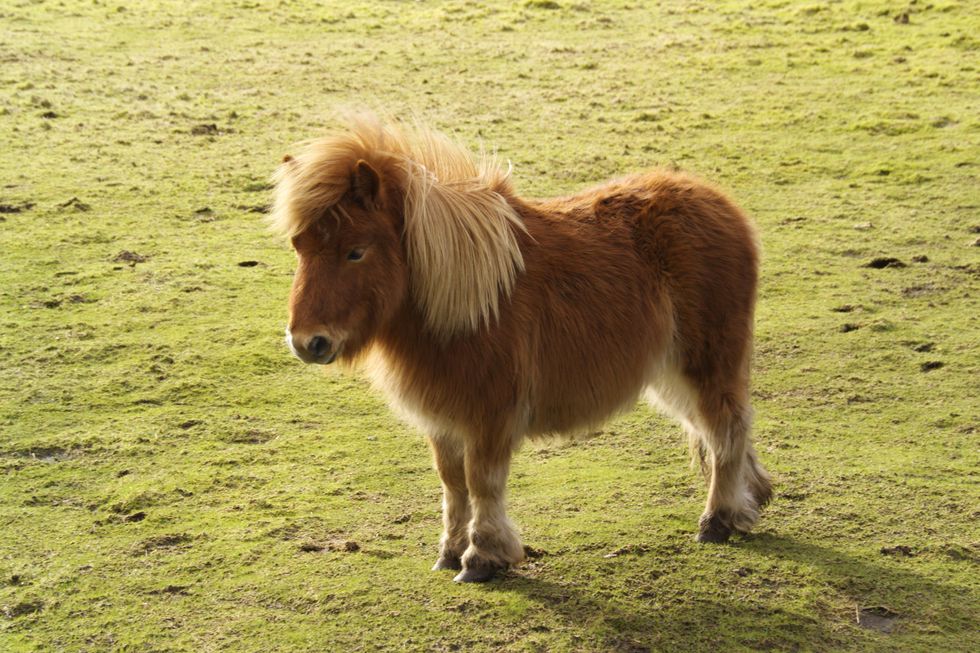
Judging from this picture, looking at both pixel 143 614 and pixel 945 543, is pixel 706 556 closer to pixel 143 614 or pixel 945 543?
pixel 945 543

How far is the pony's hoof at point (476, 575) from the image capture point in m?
4.73

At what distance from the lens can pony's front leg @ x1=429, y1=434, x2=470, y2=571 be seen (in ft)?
16.0

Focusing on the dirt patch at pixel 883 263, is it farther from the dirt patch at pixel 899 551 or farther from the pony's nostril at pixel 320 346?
the pony's nostril at pixel 320 346

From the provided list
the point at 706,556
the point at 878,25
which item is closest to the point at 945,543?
the point at 706,556

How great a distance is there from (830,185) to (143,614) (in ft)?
23.2

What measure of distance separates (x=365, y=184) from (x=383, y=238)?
212 millimetres

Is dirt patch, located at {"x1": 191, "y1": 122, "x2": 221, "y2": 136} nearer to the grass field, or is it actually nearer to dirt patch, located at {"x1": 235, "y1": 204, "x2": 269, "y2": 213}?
the grass field

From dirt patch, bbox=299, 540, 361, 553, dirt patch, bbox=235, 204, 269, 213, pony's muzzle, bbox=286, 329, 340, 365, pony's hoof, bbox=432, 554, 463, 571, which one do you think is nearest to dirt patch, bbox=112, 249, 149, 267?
dirt patch, bbox=235, 204, 269, 213

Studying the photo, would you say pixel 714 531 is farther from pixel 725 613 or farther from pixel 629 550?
pixel 725 613

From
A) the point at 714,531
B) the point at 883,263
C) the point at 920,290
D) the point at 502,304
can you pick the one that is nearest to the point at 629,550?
the point at 714,531

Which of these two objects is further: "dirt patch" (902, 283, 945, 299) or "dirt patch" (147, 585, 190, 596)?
"dirt patch" (902, 283, 945, 299)

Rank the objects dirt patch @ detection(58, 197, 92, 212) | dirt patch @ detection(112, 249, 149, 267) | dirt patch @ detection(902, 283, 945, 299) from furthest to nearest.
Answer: dirt patch @ detection(58, 197, 92, 212)
dirt patch @ detection(112, 249, 149, 267)
dirt patch @ detection(902, 283, 945, 299)

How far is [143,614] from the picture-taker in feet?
15.1

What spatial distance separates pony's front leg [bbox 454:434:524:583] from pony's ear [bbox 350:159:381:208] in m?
1.01
